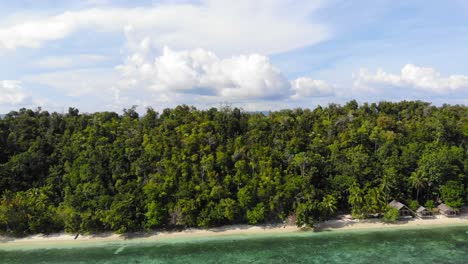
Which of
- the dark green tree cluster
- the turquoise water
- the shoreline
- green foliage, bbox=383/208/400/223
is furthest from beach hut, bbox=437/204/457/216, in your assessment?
green foliage, bbox=383/208/400/223

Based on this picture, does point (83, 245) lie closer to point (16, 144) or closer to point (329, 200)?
point (16, 144)

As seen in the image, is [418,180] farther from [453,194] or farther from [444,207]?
[444,207]

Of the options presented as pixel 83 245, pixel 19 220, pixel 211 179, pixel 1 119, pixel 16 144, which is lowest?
pixel 83 245

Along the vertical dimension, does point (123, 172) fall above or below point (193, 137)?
below

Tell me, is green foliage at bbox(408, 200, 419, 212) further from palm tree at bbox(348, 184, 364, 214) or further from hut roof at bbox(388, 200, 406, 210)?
palm tree at bbox(348, 184, 364, 214)

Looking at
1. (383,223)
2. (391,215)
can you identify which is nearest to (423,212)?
(391,215)

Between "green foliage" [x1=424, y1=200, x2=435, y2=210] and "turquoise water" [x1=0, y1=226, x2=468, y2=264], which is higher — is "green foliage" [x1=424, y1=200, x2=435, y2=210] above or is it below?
above

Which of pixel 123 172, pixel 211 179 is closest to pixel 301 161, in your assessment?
pixel 211 179
